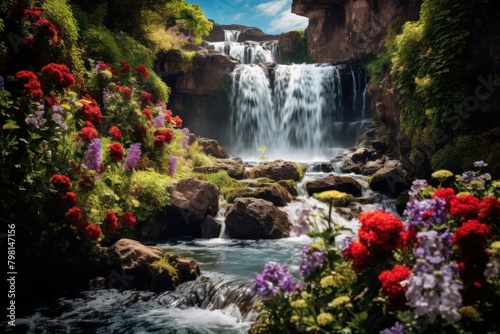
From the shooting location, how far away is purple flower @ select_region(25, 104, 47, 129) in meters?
5.66

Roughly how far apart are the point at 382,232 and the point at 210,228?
7.94 metres

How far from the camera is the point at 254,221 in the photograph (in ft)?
32.8

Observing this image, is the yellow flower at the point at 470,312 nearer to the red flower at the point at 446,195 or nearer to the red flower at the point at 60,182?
the red flower at the point at 446,195

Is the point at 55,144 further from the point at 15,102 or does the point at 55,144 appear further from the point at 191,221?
the point at 191,221

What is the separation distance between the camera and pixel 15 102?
5941 millimetres

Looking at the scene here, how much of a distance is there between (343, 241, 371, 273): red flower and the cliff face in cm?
2285

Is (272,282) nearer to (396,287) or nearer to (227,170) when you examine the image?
(396,287)

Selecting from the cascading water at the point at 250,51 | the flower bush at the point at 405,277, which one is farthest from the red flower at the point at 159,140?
the cascading water at the point at 250,51

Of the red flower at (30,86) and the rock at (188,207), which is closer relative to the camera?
the red flower at (30,86)

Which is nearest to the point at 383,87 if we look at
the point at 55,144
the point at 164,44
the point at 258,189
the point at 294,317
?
the point at 258,189

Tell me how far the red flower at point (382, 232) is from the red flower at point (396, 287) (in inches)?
7.8

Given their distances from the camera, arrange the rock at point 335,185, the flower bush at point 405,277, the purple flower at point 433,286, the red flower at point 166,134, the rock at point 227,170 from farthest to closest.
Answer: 1. the rock at point 227,170
2. the rock at point 335,185
3. the red flower at point 166,134
4. the flower bush at point 405,277
5. the purple flower at point 433,286

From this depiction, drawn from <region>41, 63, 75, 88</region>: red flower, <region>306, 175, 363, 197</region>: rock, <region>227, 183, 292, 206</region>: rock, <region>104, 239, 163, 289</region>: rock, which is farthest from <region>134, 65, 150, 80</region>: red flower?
<region>306, 175, 363, 197</region>: rock

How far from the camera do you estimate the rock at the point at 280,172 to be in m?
14.9
